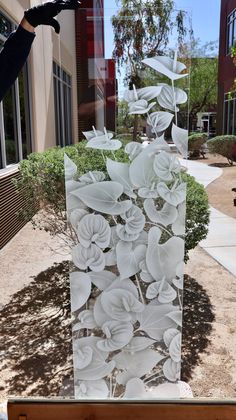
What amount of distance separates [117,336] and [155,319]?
0.21 meters

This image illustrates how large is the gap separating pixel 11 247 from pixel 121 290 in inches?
175

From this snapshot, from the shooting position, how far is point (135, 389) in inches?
85.0

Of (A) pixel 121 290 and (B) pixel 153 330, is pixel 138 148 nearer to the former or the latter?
(A) pixel 121 290

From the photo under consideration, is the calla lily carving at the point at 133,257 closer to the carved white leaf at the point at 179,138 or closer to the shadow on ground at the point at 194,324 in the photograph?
the carved white leaf at the point at 179,138

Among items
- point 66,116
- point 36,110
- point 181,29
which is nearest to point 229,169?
point 66,116

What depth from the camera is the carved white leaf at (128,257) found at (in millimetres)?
2125

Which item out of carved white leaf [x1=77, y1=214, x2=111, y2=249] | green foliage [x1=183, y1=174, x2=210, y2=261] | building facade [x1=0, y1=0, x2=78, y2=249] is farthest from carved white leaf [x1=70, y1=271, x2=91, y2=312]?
building facade [x1=0, y1=0, x2=78, y2=249]

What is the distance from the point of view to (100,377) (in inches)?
85.1

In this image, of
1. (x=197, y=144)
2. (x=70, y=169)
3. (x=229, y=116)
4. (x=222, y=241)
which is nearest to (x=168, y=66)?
(x=70, y=169)

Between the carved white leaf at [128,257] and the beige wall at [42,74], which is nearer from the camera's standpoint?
the carved white leaf at [128,257]

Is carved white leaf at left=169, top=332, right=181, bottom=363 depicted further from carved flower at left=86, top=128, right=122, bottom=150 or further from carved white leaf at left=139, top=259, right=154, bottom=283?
carved flower at left=86, top=128, right=122, bottom=150

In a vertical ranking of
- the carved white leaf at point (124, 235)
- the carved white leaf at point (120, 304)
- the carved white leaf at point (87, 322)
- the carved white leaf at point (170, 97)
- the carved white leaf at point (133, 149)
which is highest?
the carved white leaf at point (170, 97)

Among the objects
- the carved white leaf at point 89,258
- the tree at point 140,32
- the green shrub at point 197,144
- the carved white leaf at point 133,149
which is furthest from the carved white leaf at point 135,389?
the green shrub at point 197,144

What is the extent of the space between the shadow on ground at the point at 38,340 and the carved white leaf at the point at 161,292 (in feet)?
3.67
